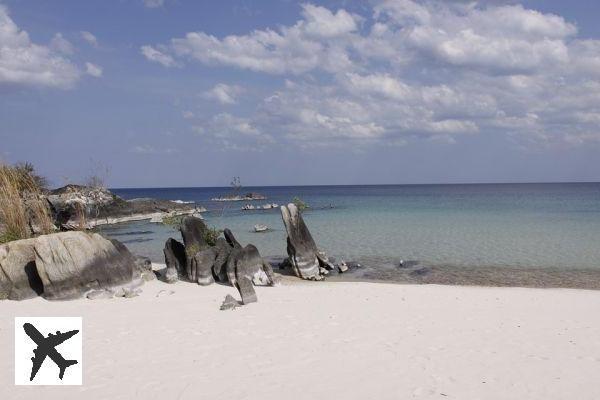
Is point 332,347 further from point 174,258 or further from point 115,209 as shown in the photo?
point 115,209

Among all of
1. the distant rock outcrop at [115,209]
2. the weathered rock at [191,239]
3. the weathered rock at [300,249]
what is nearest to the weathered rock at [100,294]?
the weathered rock at [191,239]

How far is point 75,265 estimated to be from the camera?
44.8ft

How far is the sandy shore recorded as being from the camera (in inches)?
279

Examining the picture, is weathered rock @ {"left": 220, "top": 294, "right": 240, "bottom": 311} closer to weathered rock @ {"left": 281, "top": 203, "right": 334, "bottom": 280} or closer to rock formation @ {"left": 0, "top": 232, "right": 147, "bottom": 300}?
rock formation @ {"left": 0, "top": 232, "right": 147, "bottom": 300}

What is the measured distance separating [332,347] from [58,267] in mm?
8604

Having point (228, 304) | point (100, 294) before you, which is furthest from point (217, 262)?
point (228, 304)

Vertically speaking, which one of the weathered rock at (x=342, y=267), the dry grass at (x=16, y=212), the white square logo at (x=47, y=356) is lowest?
the weathered rock at (x=342, y=267)

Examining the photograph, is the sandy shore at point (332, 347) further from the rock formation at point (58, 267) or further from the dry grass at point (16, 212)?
the dry grass at point (16, 212)

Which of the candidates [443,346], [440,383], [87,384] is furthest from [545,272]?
[87,384]

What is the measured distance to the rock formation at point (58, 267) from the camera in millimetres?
13328

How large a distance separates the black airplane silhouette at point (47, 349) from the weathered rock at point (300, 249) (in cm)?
1066

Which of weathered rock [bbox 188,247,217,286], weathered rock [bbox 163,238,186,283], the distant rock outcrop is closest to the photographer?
weathered rock [bbox 188,247,217,286]

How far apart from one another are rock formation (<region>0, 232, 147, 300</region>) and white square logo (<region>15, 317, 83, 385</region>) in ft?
10.8

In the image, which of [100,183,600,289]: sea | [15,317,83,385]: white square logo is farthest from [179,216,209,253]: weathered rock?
[15,317,83,385]: white square logo
